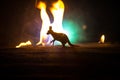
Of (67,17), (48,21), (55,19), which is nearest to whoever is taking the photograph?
(48,21)

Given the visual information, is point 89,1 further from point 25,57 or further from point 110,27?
point 25,57

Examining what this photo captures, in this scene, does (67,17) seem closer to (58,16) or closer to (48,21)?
(58,16)

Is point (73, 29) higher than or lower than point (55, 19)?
lower

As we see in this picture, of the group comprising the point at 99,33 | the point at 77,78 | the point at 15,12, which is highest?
the point at 15,12

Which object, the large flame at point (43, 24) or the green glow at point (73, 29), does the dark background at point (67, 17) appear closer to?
the green glow at point (73, 29)

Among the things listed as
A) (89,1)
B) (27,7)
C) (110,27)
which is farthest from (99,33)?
(27,7)

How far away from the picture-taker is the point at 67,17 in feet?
76.1

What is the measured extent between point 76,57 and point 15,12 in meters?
12.3

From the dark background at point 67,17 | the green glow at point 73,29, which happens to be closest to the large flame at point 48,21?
the dark background at point 67,17

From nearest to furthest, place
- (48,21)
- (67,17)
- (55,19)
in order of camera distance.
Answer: (48,21) < (55,19) < (67,17)

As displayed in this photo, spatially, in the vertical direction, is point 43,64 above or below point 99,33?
below

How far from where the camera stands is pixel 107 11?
23.1m

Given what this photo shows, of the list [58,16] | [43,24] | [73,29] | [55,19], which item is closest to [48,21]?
[43,24]

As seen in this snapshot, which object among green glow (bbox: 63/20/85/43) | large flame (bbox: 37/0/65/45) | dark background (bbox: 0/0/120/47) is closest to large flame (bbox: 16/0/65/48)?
large flame (bbox: 37/0/65/45)
